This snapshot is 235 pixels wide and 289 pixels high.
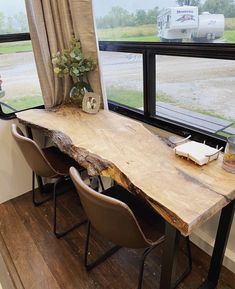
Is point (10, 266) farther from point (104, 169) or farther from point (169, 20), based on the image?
point (169, 20)

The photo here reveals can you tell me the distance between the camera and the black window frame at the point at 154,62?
1310mm

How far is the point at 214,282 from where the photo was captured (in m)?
1.43

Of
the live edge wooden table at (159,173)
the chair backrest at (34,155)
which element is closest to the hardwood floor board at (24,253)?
the chair backrest at (34,155)

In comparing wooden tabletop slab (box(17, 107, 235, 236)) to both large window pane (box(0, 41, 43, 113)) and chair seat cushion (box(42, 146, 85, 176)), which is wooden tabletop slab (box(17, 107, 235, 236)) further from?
large window pane (box(0, 41, 43, 113))

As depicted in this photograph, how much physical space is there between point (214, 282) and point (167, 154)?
2.67ft

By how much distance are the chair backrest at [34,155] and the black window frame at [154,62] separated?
763 millimetres

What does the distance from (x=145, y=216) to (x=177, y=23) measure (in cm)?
110

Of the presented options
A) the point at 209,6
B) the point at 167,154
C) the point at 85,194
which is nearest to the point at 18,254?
the point at 85,194

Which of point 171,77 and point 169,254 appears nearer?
point 169,254

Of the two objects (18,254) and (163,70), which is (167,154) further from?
(18,254)

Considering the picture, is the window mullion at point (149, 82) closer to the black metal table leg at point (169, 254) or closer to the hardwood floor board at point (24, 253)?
the black metal table leg at point (169, 254)

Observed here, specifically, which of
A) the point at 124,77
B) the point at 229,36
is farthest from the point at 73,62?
the point at 229,36

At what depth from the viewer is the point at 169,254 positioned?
1044 millimetres

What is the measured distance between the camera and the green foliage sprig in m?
1.86
